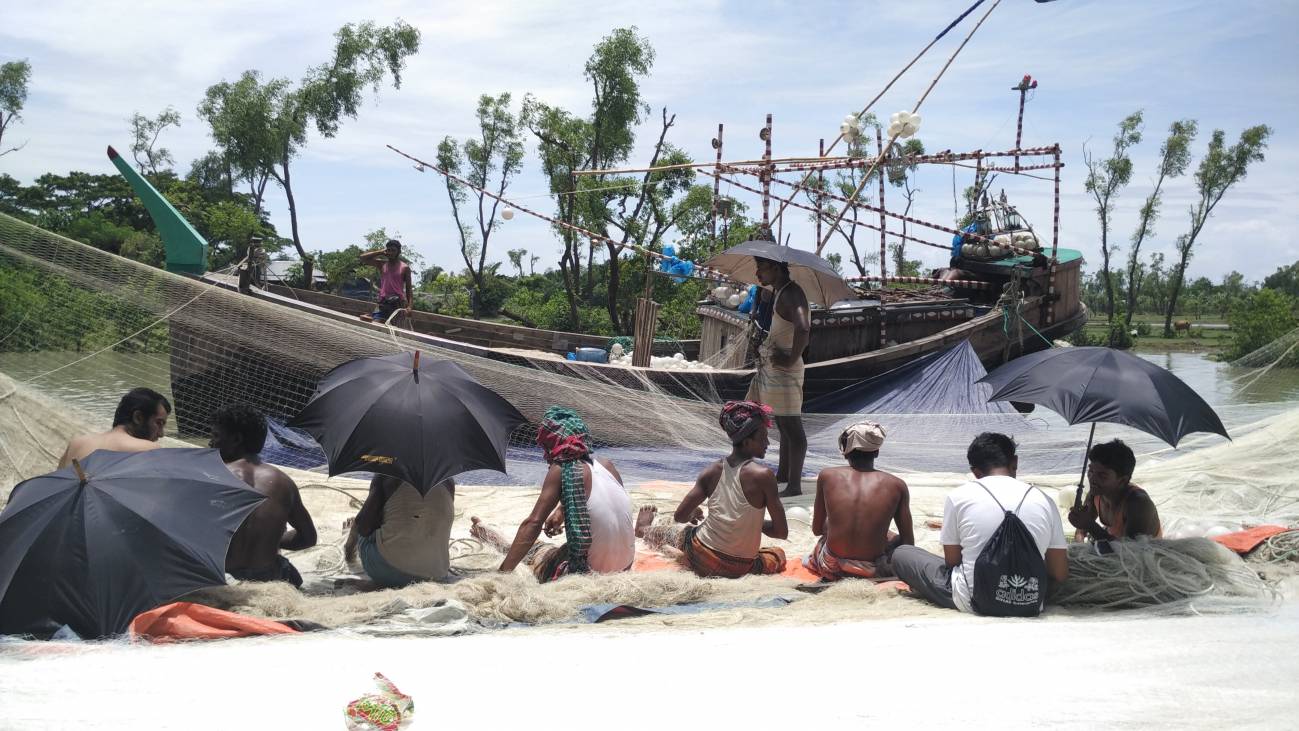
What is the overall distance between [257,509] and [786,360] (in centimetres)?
347

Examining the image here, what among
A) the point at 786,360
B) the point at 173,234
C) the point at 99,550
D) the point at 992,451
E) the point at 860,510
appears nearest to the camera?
the point at 99,550

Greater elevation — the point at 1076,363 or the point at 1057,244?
the point at 1057,244

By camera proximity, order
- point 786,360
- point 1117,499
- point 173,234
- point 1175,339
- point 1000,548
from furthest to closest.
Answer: point 1175,339 → point 173,234 → point 786,360 → point 1117,499 → point 1000,548

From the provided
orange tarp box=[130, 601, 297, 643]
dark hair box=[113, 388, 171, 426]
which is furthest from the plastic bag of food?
dark hair box=[113, 388, 171, 426]

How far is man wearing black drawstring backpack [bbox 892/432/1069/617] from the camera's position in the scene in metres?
3.61

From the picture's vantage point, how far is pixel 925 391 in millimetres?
9273

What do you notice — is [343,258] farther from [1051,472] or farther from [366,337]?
[1051,472]

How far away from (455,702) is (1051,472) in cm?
562

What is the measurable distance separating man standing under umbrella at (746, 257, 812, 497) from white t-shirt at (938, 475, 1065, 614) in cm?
261

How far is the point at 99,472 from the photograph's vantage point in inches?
131

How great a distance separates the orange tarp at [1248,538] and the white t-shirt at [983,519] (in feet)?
4.06

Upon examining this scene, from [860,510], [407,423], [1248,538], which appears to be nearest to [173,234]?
[407,423]

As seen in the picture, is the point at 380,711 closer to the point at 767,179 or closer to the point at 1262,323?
the point at 767,179

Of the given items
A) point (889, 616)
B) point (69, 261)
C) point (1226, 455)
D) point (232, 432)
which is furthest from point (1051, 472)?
point (69, 261)
